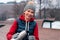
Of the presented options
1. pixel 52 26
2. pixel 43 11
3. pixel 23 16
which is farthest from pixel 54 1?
pixel 23 16

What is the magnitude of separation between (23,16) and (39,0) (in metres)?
5.68

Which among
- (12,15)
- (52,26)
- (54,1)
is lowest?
(52,26)

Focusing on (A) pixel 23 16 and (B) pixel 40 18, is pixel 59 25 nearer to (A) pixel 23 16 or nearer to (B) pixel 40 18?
(B) pixel 40 18

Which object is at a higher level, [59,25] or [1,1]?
[1,1]

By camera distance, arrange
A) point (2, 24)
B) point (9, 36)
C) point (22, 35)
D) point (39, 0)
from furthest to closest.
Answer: point (2, 24) → point (39, 0) → point (9, 36) → point (22, 35)

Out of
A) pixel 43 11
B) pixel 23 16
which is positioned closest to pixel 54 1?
pixel 43 11

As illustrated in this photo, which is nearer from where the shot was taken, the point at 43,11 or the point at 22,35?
the point at 22,35

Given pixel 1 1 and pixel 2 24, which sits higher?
pixel 1 1

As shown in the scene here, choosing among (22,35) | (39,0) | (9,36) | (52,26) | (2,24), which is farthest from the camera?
(2,24)

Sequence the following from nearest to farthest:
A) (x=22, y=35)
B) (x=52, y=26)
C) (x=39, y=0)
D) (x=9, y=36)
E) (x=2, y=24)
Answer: (x=22, y=35) → (x=9, y=36) → (x=39, y=0) → (x=52, y=26) → (x=2, y=24)

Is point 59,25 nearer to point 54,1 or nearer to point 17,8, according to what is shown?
point 54,1

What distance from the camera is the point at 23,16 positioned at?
5.53 ft

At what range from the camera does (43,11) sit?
750 cm

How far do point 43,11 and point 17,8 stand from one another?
1.02 m
